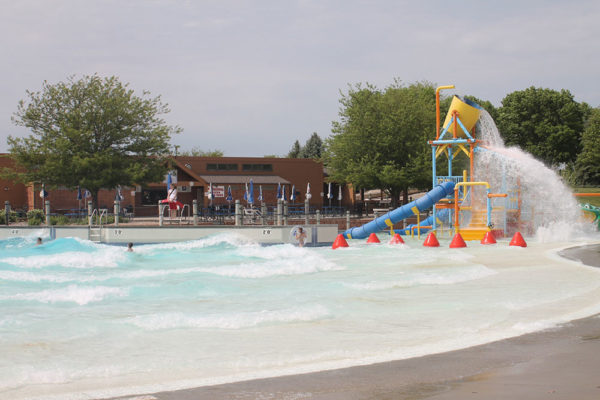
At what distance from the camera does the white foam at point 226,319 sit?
1018cm

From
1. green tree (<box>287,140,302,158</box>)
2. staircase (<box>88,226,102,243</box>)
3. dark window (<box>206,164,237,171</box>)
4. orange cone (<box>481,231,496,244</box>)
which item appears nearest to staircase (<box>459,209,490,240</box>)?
orange cone (<box>481,231,496,244</box>)

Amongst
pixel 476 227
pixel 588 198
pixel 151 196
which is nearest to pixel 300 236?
pixel 476 227

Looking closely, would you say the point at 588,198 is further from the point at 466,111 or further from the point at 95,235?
the point at 95,235

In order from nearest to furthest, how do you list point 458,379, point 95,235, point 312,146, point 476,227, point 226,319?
point 458,379
point 226,319
point 95,235
point 476,227
point 312,146

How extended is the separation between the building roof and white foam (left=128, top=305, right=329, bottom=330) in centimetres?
4618

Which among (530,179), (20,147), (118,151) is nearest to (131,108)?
(118,151)

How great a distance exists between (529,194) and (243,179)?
3256 centimetres

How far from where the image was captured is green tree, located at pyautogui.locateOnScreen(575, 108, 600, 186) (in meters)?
62.8

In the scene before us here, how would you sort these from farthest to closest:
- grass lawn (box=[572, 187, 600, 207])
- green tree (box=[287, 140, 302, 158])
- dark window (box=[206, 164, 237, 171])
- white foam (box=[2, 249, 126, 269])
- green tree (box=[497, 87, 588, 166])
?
green tree (box=[287, 140, 302, 158])
green tree (box=[497, 87, 588, 166])
grass lawn (box=[572, 187, 600, 207])
dark window (box=[206, 164, 237, 171])
white foam (box=[2, 249, 126, 269])

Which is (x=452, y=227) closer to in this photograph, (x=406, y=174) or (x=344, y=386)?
(x=406, y=174)

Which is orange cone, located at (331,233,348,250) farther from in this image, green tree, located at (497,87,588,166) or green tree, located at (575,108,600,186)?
green tree, located at (497,87,588,166)

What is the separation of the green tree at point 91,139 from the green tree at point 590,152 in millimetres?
43893

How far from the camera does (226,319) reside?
10.6 m

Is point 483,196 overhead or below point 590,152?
below
